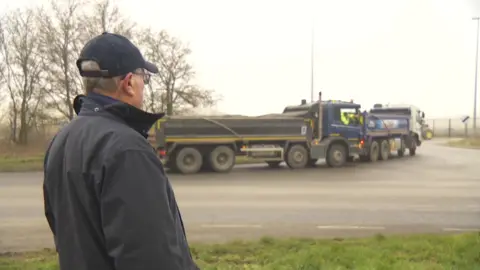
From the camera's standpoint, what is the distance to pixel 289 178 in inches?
691

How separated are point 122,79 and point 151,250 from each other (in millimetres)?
646

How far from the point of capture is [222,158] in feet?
64.5

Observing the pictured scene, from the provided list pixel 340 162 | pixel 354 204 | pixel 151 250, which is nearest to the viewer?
pixel 151 250

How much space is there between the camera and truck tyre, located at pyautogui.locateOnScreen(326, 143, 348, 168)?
70.9 ft

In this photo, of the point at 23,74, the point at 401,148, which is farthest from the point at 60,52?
the point at 401,148

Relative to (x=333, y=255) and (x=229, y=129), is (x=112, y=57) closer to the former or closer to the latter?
Result: (x=333, y=255)

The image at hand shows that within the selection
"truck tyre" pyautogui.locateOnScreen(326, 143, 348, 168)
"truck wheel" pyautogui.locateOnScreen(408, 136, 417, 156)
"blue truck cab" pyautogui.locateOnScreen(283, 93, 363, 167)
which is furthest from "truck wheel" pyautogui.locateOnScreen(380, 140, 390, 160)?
"truck tyre" pyautogui.locateOnScreen(326, 143, 348, 168)

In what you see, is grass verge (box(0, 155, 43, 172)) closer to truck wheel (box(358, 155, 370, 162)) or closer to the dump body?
the dump body

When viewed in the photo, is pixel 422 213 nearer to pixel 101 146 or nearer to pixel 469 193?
pixel 469 193

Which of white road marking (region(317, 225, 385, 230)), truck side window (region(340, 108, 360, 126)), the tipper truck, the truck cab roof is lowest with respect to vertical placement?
white road marking (region(317, 225, 385, 230))

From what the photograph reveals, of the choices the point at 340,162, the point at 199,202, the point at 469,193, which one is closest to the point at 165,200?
the point at 199,202

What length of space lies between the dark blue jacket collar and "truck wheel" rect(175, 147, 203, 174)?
56.2 ft

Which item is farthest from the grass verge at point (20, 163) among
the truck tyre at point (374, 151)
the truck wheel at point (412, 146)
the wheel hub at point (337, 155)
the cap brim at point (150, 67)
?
the cap brim at point (150, 67)

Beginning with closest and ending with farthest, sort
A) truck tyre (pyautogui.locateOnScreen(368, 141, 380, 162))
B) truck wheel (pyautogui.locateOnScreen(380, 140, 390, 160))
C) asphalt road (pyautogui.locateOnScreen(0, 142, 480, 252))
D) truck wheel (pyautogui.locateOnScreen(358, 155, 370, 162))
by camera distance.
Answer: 1. asphalt road (pyautogui.locateOnScreen(0, 142, 480, 252))
2. truck tyre (pyautogui.locateOnScreen(368, 141, 380, 162))
3. truck wheel (pyautogui.locateOnScreen(358, 155, 370, 162))
4. truck wheel (pyautogui.locateOnScreen(380, 140, 390, 160))
